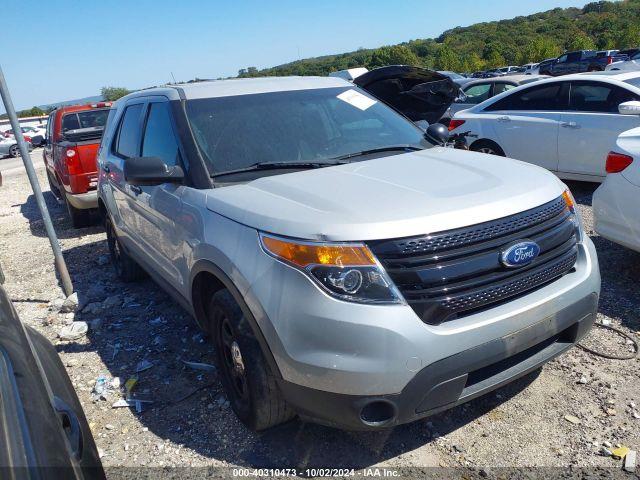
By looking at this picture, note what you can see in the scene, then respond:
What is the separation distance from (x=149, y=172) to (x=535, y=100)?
19.6ft

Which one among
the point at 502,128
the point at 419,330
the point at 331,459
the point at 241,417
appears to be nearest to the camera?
the point at 419,330

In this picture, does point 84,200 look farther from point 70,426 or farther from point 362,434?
point 70,426

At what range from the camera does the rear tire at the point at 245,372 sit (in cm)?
248

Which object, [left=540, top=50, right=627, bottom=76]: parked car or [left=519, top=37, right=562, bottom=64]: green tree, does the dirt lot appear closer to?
[left=540, top=50, right=627, bottom=76]: parked car

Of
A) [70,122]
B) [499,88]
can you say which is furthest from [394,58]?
[70,122]

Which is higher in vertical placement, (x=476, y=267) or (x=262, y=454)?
(x=476, y=267)

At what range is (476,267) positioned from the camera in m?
2.24

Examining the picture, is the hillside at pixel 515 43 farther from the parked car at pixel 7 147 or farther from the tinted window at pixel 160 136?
the parked car at pixel 7 147

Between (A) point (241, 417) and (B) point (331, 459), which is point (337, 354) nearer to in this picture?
(B) point (331, 459)

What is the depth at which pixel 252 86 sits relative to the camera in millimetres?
3660

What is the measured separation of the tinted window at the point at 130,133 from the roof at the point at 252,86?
28cm

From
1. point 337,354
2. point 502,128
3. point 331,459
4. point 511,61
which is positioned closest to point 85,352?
point 331,459

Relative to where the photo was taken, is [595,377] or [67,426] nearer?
[67,426]

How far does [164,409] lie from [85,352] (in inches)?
47.5
